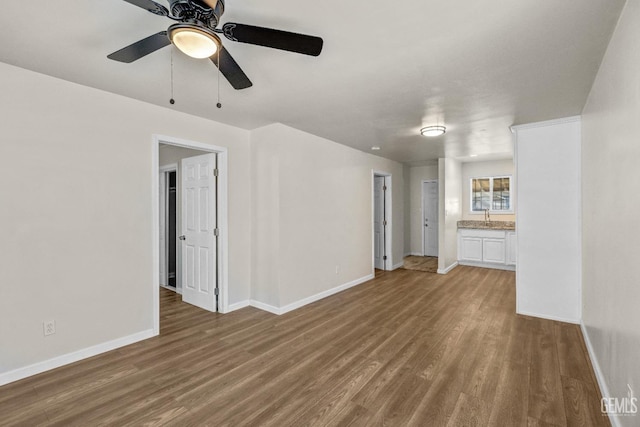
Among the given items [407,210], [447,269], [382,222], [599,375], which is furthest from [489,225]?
[599,375]

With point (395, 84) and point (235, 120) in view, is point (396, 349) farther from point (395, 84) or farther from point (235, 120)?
point (235, 120)

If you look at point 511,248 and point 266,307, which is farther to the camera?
point 511,248

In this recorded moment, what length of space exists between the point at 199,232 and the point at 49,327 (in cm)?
184

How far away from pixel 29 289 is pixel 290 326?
7.90ft

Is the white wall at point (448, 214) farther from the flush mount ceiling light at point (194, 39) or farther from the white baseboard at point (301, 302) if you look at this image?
the flush mount ceiling light at point (194, 39)

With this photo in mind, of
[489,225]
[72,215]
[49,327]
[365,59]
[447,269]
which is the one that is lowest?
[447,269]

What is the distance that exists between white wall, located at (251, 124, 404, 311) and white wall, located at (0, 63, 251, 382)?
1.24 meters

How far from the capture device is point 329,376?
2.48 meters

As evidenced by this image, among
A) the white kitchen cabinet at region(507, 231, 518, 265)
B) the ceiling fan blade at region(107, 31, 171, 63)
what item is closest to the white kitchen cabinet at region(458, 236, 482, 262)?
the white kitchen cabinet at region(507, 231, 518, 265)

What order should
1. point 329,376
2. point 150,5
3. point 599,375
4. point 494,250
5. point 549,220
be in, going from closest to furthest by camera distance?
point 150,5 → point 599,375 → point 329,376 → point 549,220 → point 494,250

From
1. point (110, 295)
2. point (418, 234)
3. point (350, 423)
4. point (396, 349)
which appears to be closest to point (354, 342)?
point (396, 349)

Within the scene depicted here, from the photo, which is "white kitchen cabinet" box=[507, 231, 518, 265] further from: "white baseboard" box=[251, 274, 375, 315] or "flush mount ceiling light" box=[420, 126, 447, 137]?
"flush mount ceiling light" box=[420, 126, 447, 137]

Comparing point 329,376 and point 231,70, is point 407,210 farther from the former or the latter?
point 231,70

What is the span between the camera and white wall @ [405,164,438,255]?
816cm
